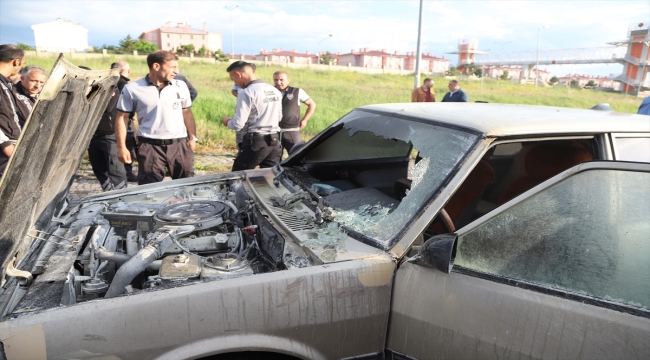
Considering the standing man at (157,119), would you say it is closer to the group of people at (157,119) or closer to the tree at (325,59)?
the group of people at (157,119)

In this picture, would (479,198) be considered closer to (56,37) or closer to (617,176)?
(617,176)

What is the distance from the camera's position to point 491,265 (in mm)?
1853

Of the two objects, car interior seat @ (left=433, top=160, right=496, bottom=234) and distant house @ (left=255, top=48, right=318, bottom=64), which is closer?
car interior seat @ (left=433, top=160, right=496, bottom=234)

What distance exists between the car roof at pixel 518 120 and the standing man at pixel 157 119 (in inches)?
92.2

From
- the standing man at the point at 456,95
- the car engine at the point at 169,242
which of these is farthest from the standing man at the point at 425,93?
the car engine at the point at 169,242

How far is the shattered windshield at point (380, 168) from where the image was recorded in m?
2.14

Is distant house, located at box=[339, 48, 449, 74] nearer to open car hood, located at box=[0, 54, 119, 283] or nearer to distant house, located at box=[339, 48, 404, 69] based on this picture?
distant house, located at box=[339, 48, 404, 69]

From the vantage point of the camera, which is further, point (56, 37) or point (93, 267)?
point (56, 37)

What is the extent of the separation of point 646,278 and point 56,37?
92.4m

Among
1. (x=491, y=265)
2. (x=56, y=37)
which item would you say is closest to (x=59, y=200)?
(x=491, y=265)

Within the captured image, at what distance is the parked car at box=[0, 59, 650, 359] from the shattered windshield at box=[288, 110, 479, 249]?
0.05ft

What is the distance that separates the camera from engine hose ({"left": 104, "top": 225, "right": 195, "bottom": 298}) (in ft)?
6.39

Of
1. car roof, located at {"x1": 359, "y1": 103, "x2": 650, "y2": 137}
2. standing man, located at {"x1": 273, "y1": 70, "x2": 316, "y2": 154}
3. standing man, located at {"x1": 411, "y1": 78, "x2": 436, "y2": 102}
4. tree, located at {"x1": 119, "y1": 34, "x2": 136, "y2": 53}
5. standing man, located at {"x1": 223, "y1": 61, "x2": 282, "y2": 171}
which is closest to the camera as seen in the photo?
car roof, located at {"x1": 359, "y1": 103, "x2": 650, "y2": 137}

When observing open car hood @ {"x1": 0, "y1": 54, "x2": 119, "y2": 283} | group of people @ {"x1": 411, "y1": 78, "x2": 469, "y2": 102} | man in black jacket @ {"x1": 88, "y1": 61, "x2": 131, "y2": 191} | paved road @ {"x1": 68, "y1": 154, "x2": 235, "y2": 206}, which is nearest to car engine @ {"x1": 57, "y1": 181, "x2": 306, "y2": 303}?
open car hood @ {"x1": 0, "y1": 54, "x2": 119, "y2": 283}
